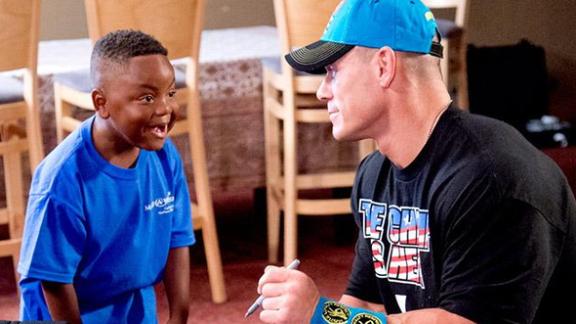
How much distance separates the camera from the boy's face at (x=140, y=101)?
1.64 m

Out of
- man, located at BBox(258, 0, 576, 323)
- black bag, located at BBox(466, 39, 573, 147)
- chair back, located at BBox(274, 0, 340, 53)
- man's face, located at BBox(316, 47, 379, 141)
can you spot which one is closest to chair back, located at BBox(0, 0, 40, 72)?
chair back, located at BBox(274, 0, 340, 53)

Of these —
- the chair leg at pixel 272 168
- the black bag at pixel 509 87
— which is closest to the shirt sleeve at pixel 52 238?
the chair leg at pixel 272 168

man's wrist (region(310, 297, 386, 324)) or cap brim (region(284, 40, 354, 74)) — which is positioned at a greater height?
cap brim (region(284, 40, 354, 74))

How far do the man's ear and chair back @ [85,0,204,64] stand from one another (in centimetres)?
132

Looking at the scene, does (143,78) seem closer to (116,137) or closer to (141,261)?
(116,137)

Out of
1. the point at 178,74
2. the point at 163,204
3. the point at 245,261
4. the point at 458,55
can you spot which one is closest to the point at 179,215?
the point at 163,204

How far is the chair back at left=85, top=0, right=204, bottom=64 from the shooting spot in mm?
2545

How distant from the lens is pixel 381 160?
5.11 feet

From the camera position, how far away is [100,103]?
1.67 metres

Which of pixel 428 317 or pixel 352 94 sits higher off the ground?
pixel 352 94

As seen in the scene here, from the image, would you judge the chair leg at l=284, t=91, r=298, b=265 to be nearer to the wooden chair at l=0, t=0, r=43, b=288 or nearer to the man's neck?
the wooden chair at l=0, t=0, r=43, b=288

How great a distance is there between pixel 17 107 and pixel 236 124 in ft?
2.24

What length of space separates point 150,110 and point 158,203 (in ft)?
0.63

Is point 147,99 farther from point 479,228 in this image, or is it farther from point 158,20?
point 158,20
